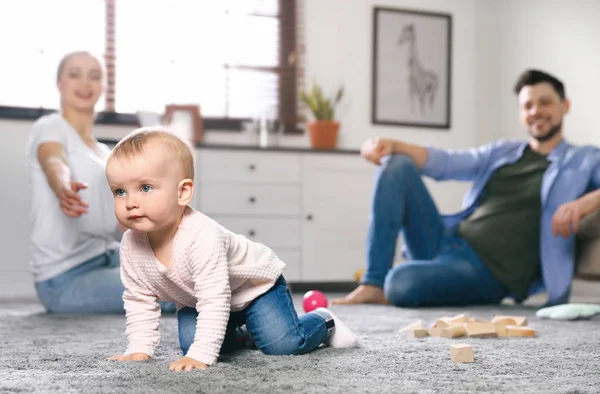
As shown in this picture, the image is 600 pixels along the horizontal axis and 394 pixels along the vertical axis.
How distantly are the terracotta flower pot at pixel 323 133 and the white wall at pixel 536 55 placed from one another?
1147mm

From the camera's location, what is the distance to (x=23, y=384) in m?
1.22

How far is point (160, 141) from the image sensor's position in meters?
1.36

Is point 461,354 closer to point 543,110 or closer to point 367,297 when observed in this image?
point 367,297

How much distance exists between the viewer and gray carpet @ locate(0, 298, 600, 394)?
1205 millimetres

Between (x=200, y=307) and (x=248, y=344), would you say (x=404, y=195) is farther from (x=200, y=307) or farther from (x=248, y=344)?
(x=200, y=307)

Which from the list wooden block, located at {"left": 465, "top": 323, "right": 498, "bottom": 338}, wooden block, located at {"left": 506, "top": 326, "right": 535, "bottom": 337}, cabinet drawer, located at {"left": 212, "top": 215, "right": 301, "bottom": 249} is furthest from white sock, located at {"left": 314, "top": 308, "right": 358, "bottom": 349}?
cabinet drawer, located at {"left": 212, "top": 215, "right": 301, "bottom": 249}

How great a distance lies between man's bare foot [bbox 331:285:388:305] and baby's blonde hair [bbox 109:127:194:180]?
5.30 feet

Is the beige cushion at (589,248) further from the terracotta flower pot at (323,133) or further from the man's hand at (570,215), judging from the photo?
the terracotta flower pot at (323,133)

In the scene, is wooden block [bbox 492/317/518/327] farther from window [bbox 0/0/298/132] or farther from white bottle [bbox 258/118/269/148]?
window [bbox 0/0/298/132]

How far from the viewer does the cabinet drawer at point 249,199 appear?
157 inches

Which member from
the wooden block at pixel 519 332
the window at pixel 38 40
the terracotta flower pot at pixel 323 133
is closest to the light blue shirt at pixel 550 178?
the wooden block at pixel 519 332

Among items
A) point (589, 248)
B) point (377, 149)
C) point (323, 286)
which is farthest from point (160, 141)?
point (323, 286)

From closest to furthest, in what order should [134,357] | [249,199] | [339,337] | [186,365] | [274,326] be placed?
[186,365], [134,357], [274,326], [339,337], [249,199]

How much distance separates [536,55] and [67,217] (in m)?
3.09
